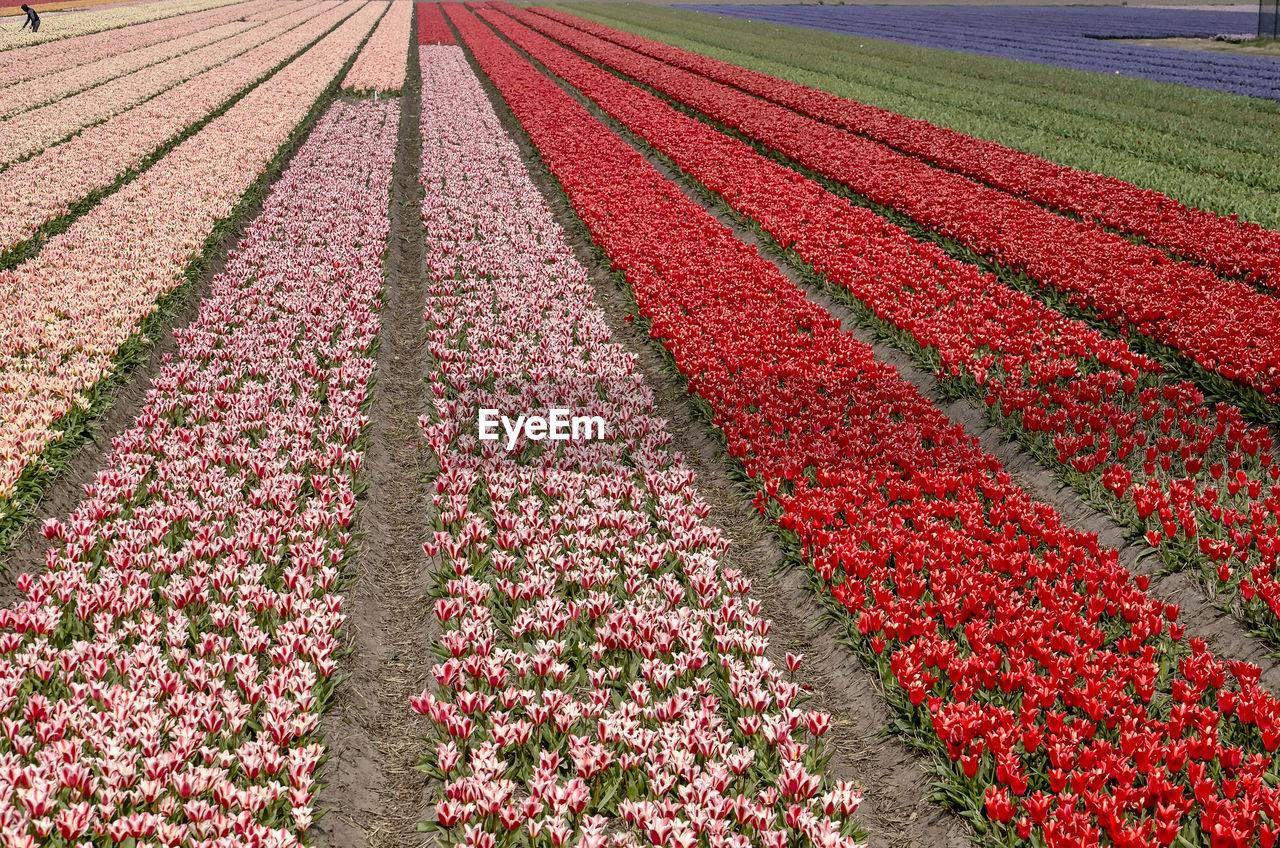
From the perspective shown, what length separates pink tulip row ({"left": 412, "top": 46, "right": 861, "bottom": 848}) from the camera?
493 cm

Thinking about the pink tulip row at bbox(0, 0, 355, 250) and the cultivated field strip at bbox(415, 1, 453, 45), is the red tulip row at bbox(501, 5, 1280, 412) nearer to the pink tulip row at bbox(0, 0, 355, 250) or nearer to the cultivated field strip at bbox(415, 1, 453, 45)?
the pink tulip row at bbox(0, 0, 355, 250)

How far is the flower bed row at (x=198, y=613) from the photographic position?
4766 millimetres

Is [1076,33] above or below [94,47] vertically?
above

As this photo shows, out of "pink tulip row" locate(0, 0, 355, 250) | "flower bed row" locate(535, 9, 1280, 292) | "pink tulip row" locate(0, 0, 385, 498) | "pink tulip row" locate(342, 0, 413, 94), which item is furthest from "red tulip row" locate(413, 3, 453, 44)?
"pink tulip row" locate(0, 0, 385, 498)

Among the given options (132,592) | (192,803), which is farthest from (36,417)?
(192,803)

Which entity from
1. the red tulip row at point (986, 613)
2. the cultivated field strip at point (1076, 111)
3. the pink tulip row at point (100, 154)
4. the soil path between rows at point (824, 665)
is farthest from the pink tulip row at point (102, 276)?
the cultivated field strip at point (1076, 111)

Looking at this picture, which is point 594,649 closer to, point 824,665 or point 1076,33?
point 824,665

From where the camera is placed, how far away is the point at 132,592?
20.8 feet

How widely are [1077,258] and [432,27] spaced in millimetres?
56130

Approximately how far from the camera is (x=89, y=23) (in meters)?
60.2

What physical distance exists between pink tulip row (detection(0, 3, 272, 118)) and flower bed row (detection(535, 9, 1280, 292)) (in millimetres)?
26181

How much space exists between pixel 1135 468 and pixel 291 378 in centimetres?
950

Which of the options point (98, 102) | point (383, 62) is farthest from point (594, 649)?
point (383, 62)

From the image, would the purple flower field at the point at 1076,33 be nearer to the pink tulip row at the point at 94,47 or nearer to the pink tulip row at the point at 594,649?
the pink tulip row at the point at 594,649
